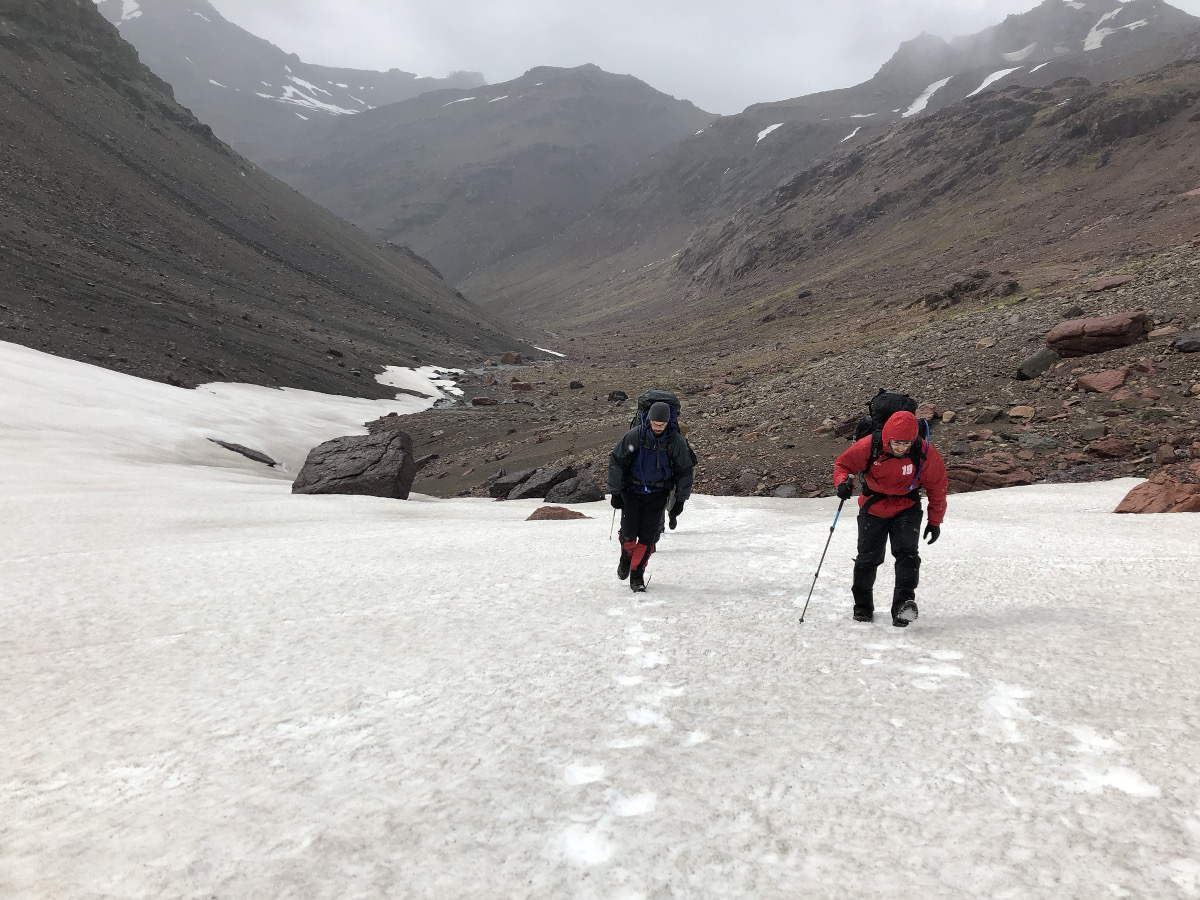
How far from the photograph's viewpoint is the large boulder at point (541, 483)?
18.4 meters

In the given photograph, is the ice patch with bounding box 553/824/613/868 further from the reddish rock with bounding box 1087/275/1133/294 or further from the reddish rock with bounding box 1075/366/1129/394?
the reddish rock with bounding box 1087/275/1133/294

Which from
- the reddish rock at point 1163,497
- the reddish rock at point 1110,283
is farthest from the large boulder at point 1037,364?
the reddish rock at point 1163,497

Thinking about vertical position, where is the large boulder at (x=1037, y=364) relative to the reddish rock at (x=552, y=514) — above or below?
above

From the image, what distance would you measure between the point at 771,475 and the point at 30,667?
16188 millimetres

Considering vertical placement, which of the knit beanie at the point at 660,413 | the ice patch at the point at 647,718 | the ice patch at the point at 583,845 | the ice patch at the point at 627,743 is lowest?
the ice patch at the point at 583,845

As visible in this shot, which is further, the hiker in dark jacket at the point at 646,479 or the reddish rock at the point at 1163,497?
the reddish rock at the point at 1163,497

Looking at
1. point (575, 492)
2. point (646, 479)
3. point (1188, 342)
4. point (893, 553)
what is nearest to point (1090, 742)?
point (893, 553)

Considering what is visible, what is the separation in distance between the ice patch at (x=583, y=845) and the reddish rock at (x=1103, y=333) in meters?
21.5

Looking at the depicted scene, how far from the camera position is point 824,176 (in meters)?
120

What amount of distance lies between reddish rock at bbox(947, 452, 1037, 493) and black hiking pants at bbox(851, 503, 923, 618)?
11044 mm

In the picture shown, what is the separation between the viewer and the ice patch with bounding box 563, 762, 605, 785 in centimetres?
346

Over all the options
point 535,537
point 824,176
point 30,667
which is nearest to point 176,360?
point 535,537

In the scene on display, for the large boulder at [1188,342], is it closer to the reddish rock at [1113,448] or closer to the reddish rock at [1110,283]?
the reddish rock at [1113,448]

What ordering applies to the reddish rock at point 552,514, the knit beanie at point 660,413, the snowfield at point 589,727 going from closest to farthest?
the snowfield at point 589,727
the knit beanie at point 660,413
the reddish rock at point 552,514
